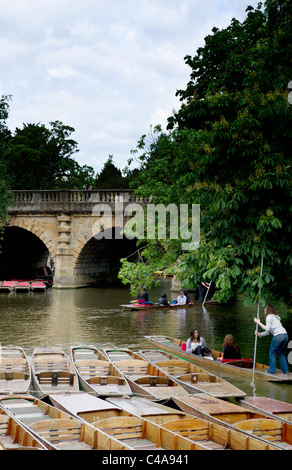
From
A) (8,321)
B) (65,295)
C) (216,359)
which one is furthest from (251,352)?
(65,295)

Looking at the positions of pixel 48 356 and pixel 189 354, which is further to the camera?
pixel 189 354

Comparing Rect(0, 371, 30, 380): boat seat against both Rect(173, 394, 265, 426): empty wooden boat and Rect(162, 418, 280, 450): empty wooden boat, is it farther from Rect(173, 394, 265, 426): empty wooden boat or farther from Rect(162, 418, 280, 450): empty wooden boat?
Rect(162, 418, 280, 450): empty wooden boat

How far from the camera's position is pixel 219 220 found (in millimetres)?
10031

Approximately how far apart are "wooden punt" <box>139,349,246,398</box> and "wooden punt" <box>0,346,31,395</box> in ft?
7.72

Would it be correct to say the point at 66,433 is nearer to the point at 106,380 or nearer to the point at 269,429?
the point at 269,429

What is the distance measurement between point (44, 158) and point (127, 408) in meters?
40.1

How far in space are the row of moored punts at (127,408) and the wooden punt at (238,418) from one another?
0.04 feet

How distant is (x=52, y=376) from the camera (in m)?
9.65

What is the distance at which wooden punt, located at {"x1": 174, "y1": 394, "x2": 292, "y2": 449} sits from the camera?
22.5ft

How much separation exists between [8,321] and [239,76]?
1051 cm

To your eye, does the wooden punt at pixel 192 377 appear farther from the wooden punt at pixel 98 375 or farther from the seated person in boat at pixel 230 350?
the seated person in boat at pixel 230 350

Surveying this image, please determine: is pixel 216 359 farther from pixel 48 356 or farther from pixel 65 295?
pixel 65 295

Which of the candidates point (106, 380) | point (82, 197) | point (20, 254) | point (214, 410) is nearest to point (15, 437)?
point (214, 410)

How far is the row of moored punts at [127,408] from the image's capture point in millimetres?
6445
